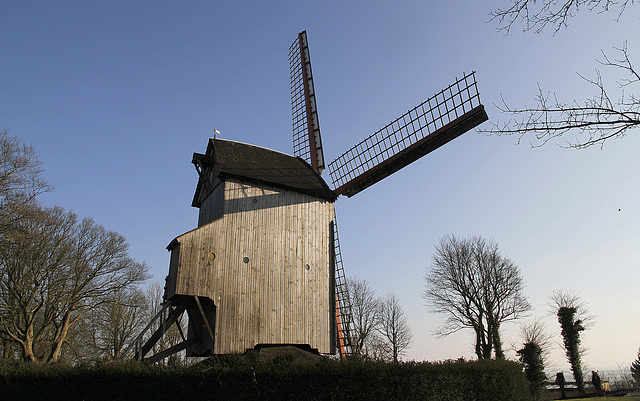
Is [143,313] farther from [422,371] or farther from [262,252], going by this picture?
[422,371]

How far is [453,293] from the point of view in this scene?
28.7 meters

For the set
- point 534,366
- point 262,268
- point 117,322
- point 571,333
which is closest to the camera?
point 262,268

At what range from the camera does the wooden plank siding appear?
1198 centimetres

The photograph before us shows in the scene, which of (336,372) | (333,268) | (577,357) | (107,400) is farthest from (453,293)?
(107,400)

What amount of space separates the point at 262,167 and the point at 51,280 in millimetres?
16632

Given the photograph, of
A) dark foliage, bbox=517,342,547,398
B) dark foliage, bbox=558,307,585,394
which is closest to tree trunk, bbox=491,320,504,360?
dark foliage, bbox=517,342,547,398

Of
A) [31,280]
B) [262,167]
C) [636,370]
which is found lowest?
[636,370]

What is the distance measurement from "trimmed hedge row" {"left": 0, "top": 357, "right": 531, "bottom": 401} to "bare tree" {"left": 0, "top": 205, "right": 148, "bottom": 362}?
13.0 m

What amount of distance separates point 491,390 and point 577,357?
19.7 metres

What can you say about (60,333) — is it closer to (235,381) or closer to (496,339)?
(235,381)

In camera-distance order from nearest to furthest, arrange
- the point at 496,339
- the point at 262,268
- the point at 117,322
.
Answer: the point at 262,268
the point at 496,339
the point at 117,322

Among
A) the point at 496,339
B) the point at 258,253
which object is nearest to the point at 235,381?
the point at 258,253

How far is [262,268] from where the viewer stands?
1321 centimetres

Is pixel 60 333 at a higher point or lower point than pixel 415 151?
lower
